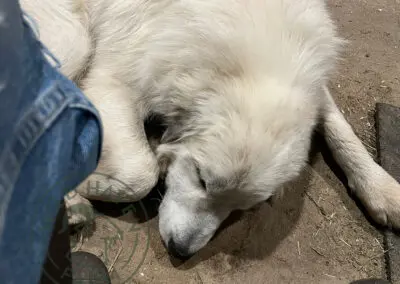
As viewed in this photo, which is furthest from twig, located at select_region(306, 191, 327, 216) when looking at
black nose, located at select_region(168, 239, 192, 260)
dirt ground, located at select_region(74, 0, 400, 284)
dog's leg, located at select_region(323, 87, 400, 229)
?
black nose, located at select_region(168, 239, 192, 260)

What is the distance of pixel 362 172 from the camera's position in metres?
2.22

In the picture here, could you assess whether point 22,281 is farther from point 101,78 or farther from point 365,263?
point 365,263

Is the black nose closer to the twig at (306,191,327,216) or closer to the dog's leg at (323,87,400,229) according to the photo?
the twig at (306,191,327,216)

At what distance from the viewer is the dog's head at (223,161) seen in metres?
1.53

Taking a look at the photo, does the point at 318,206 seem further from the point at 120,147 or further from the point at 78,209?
the point at 78,209

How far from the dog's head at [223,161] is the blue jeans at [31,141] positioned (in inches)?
26.7

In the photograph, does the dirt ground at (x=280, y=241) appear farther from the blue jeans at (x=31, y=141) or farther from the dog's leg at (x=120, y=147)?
the blue jeans at (x=31, y=141)

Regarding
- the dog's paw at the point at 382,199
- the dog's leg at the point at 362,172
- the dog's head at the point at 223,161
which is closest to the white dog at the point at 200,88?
the dog's head at the point at 223,161

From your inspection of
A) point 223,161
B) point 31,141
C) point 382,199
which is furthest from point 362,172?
point 31,141

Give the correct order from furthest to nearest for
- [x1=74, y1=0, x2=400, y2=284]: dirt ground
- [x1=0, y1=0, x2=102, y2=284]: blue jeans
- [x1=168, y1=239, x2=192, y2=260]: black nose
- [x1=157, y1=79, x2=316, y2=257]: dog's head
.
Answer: [x1=74, y1=0, x2=400, y2=284]: dirt ground, [x1=168, y1=239, x2=192, y2=260]: black nose, [x1=157, y1=79, x2=316, y2=257]: dog's head, [x1=0, y1=0, x2=102, y2=284]: blue jeans

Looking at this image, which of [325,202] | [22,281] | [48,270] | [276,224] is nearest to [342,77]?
[325,202]

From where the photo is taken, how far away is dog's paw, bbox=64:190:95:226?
1.82 m

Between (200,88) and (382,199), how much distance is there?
1.01m

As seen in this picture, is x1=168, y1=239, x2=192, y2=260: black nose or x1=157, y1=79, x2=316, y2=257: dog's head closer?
x1=157, y1=79, x2=316, y2=257: dog's head
